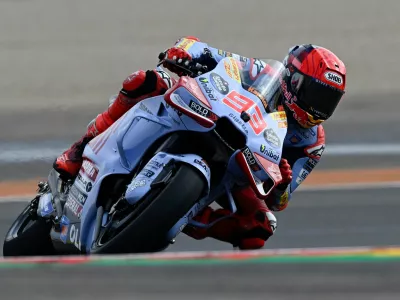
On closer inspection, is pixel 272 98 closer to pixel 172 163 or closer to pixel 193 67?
pixel 193 67

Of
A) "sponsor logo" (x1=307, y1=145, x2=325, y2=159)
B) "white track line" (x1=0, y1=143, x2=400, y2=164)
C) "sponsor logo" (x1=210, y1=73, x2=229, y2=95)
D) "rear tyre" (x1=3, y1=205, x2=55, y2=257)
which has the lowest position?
"white track line" (x1=0, y1=143, x2=400, y2=164)

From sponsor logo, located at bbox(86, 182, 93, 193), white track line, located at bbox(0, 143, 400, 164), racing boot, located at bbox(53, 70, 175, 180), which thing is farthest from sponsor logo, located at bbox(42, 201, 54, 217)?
white track line, located at bbox(0, 143, 400, 164)

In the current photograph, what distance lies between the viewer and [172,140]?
4.27 m


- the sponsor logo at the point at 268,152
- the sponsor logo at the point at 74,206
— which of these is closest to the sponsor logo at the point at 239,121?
the sponsor logo at the point at 268,152

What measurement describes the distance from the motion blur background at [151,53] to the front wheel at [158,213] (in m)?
2.84

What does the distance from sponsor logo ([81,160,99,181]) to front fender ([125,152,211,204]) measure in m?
0.45

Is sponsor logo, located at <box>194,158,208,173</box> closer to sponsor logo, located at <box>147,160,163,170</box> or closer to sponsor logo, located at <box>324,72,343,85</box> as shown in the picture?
sponsor logo, located at <box>147,160,163,170</box>

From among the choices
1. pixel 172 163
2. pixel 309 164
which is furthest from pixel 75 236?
pixel 309 164

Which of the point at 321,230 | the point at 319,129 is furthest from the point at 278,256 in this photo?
the point at 321,230

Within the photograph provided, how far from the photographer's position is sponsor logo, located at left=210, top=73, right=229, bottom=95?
170 inches

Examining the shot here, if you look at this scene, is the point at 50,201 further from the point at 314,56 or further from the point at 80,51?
the point at 80,51

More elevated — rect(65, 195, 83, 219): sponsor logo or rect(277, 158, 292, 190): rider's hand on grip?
rect(277, 158, 292, 190): rider's hand on grip

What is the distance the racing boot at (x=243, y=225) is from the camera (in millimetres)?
4719

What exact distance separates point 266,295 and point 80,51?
627cm
